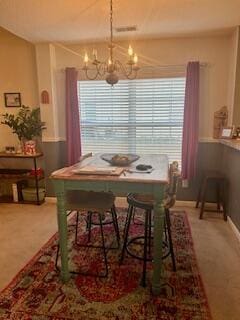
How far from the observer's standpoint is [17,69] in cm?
404

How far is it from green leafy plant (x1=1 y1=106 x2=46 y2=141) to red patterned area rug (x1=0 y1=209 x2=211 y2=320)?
2027 mm

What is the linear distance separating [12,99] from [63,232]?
2.89 meters

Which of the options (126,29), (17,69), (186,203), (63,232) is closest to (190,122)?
(186,203)

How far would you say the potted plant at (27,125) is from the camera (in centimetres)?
392

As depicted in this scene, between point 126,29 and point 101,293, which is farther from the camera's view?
point 126,29

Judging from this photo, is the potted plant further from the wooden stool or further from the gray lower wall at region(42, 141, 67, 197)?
the wooden stool

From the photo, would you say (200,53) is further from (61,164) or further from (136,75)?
(61,164)

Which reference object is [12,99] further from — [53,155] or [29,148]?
[53,155]

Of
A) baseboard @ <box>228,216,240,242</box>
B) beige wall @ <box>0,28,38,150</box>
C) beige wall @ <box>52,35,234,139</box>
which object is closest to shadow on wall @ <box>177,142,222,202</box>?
beige wall @ <box>52,35,234,139</box>

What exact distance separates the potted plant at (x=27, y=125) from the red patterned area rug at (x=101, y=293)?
78.0 inches

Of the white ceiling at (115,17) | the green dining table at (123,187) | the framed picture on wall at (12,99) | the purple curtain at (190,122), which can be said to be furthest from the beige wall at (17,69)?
the green dining table at (123,187)

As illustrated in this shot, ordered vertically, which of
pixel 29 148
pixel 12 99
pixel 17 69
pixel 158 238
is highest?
pixel 17 69

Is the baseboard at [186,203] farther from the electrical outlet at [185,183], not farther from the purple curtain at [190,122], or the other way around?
the purple curtain at [190,122]

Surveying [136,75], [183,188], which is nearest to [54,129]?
[136,75]
